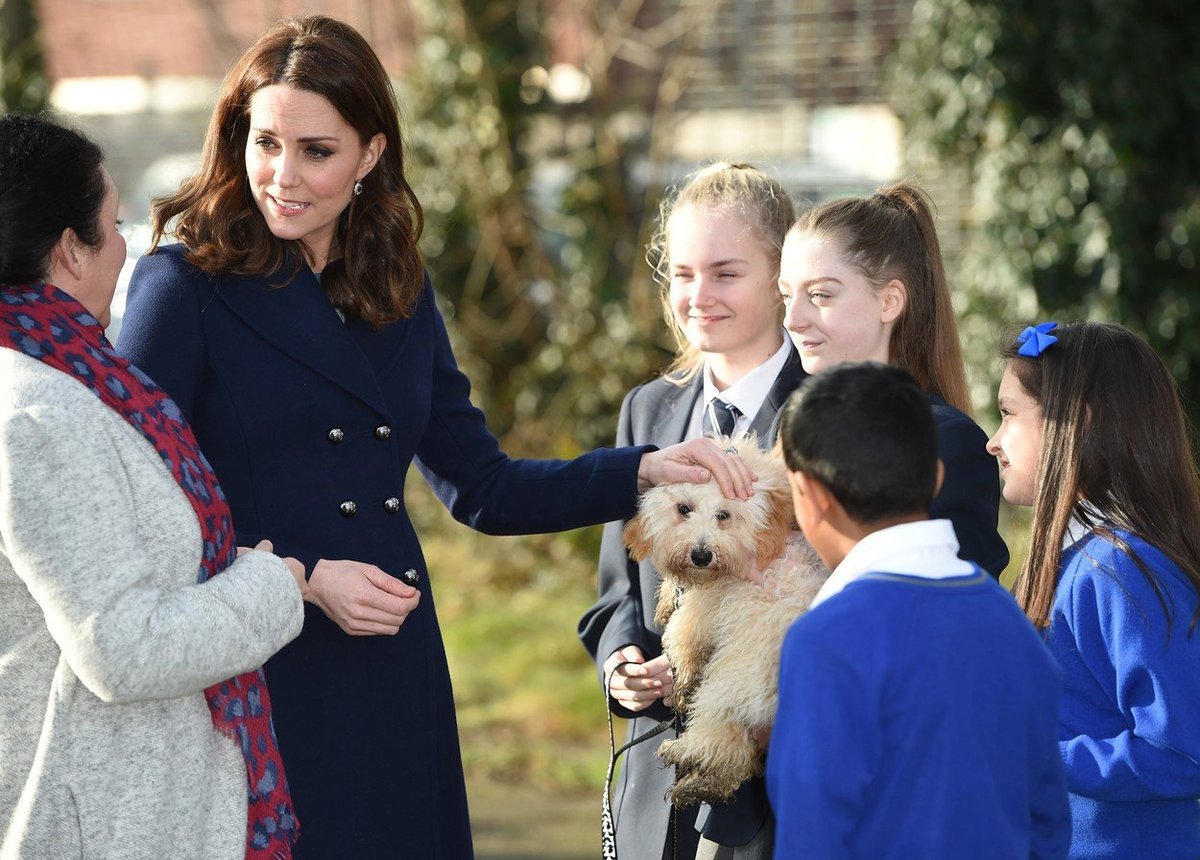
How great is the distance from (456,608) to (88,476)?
18.8 ft

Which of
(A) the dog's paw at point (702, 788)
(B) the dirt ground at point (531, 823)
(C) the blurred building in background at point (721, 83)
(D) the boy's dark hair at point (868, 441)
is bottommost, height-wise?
(B) the dirt ground at point (531, 823)

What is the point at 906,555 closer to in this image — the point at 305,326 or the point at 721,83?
the point at 305,326

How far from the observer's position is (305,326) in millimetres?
2775

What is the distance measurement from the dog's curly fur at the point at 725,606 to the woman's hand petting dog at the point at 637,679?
15 cm

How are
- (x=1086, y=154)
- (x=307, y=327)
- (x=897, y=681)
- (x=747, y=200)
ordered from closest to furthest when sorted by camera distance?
(x=897, y=681) → (x=307, y=327) → (x=747, y=200) → (x=1086, y=154)

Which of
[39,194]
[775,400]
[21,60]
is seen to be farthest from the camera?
[21,60]

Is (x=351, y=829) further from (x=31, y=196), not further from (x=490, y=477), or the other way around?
(x=31, y=196)

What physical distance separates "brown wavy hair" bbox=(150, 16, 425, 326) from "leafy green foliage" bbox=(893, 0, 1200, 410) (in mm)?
4100

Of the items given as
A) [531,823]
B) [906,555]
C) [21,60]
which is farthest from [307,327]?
[21,60]

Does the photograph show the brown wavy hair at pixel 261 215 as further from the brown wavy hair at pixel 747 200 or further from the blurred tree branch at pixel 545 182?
the blurred tree branch at pixel 545 182

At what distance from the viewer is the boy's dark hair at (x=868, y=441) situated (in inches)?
83.2

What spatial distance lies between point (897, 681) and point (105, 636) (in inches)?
47.4

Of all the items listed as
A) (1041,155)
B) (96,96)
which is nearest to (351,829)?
(1041,155)

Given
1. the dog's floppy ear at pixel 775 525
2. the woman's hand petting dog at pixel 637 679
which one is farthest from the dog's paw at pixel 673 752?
the dog's floppy ear at pixel 775 525
